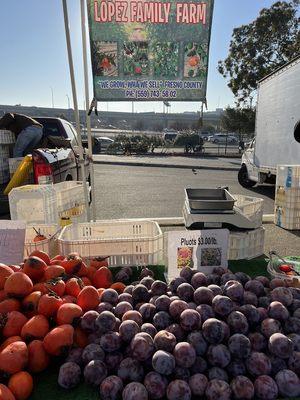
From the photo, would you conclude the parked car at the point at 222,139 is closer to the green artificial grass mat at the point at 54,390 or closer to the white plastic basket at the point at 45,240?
the white plastic basket at the point at 45,240

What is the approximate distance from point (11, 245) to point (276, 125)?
27.1 feet

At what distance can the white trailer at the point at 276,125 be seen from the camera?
7.94 m

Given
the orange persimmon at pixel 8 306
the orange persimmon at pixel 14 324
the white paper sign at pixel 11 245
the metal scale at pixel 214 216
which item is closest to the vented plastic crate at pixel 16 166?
the white paper sign at pixel 11 245

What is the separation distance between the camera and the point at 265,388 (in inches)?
62.8

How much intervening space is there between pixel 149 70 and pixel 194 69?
58cm

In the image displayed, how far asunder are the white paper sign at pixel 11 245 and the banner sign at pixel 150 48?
2.09 metres

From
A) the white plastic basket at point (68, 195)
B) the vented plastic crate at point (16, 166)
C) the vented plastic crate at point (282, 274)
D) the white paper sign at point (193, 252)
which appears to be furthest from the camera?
the vented plastic crate at point (16, 166)

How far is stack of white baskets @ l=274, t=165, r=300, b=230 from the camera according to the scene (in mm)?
5664

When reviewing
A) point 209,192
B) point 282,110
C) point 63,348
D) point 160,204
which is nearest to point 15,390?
point 63,348

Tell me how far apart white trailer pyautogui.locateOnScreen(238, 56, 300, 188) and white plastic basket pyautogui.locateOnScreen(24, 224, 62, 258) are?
5.95 metres

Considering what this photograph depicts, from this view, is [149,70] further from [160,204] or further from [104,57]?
[160,204]

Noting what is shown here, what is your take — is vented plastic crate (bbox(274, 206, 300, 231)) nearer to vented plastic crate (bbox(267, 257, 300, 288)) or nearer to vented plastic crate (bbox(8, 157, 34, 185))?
vented plastic crate (bbox(267, 257, 300, 288))

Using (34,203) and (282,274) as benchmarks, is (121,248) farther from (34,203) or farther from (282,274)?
(34,203)

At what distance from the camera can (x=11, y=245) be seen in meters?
2.97
